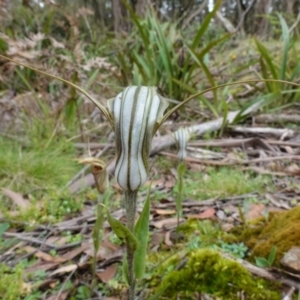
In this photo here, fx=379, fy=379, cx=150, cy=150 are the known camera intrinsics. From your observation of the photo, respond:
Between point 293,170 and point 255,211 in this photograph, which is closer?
point 255,211

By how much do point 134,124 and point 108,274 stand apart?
0.72 metres

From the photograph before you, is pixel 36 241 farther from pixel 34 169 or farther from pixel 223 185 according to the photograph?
pixel 223 185

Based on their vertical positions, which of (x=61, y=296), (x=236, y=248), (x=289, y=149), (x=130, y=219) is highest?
(x=130, y=219)

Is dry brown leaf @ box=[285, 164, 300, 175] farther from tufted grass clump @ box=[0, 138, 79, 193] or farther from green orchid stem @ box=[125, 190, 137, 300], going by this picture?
green orchid stem @ box=[125, 190, 137, 300]

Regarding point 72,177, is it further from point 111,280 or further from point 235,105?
point 235,105

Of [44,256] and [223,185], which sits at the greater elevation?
[223,185]

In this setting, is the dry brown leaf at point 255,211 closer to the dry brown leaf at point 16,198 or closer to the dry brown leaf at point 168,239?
the dry brown leaf at point 168,239

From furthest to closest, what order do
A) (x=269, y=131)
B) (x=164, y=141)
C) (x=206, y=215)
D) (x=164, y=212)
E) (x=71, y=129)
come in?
(x=71, y=129) → (x=269, y=131) → (x=164, y=141) → (x=164, y=212) → (x=206, y=215)

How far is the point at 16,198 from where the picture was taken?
1.68 meters

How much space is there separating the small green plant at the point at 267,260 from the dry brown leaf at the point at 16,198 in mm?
1048

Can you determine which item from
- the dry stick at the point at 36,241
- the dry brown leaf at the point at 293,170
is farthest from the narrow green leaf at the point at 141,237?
the dry brown leaf at the point at 293,170

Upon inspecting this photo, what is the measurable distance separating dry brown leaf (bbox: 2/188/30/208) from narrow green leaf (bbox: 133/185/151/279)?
1.09 meters

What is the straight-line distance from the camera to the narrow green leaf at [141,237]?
Answer: 0.65 m

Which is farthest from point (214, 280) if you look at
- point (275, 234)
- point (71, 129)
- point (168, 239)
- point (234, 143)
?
point (71, 129)
